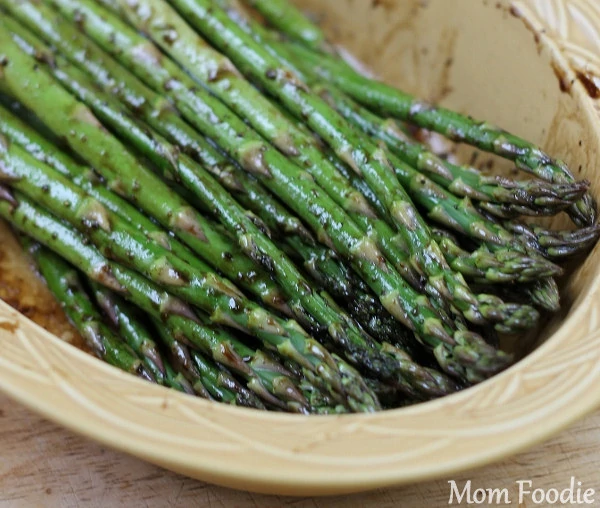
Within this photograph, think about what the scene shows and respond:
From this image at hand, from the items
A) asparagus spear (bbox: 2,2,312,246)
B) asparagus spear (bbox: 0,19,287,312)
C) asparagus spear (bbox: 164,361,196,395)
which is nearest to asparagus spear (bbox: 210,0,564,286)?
asparagus spear (bbox: 2,2,312,246)

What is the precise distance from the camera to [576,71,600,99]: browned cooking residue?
1879mm

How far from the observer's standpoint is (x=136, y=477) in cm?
167

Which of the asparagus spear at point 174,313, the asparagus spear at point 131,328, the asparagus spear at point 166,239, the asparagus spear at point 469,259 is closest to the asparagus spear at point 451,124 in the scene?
the asparagus spear at point 469,259

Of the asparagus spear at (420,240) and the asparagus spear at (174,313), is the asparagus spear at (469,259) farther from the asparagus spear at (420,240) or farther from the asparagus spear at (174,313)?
the asparagus spear at (174,313)

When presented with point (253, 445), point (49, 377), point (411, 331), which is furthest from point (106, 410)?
point (411, 331)

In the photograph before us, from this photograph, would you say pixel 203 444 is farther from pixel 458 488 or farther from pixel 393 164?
pixel 393 164

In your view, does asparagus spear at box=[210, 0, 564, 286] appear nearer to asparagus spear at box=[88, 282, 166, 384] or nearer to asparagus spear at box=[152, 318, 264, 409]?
asparagus spear at box=[152, 318, 264, 409]

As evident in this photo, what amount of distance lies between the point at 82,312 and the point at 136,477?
1.63 ft

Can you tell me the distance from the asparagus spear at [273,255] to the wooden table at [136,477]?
33cm

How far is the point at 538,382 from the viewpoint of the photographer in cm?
133

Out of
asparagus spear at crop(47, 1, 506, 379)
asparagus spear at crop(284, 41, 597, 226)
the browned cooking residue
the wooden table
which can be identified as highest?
the browned cooking residue

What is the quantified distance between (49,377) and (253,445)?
1.43ft

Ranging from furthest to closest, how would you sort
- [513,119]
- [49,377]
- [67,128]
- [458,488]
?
1. [513,119]
2. [67,128]
3. [458,488]
4. [49,377]

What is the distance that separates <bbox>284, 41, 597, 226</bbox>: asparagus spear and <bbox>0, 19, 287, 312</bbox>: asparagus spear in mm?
779
